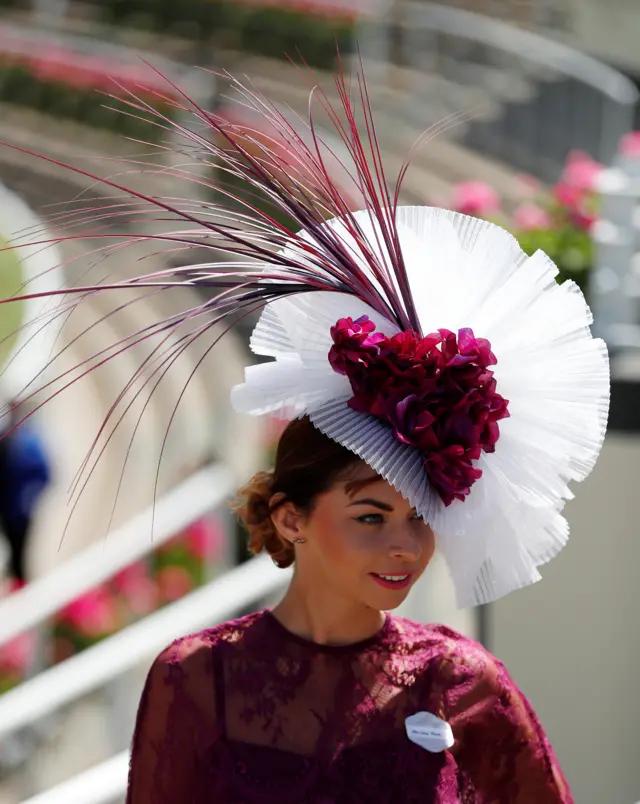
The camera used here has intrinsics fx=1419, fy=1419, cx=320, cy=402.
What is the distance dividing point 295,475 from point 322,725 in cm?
34

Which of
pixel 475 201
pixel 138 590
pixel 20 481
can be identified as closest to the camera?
pixel 138 590

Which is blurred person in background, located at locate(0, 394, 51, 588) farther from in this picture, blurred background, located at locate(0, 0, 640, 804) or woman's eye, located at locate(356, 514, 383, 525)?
woman's eye, located at locate(356, 514, 383, 525)

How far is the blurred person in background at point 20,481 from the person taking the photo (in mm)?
5895

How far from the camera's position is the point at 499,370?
1.88m

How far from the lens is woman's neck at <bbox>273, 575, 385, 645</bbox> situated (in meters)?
1.95

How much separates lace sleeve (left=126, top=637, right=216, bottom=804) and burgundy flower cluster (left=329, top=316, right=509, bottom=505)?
0.42 m

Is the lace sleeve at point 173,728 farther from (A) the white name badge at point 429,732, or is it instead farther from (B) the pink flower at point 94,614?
(B) the pink flower at point 94,614

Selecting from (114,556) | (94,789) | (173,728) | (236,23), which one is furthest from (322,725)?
(236,23)

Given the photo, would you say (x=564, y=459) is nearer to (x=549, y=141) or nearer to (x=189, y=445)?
(x=189, y=445)

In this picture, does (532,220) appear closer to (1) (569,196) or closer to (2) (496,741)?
(1) (569,196)

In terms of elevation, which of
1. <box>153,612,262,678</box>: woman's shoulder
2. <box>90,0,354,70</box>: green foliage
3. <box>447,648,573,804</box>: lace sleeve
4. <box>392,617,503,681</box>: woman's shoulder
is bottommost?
<box>447,648,573,804</box>: lace sleeve

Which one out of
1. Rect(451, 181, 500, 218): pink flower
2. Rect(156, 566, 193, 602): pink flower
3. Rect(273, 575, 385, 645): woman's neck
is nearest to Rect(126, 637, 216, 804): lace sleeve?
Rect(273, 575, 385, 645): woman's neck

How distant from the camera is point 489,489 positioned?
1874 millimetres

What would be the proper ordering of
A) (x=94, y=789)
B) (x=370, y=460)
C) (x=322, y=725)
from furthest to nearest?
1. (x=94, y=789)
2. (x=322, y=725)
3. (x=370, y=460)
